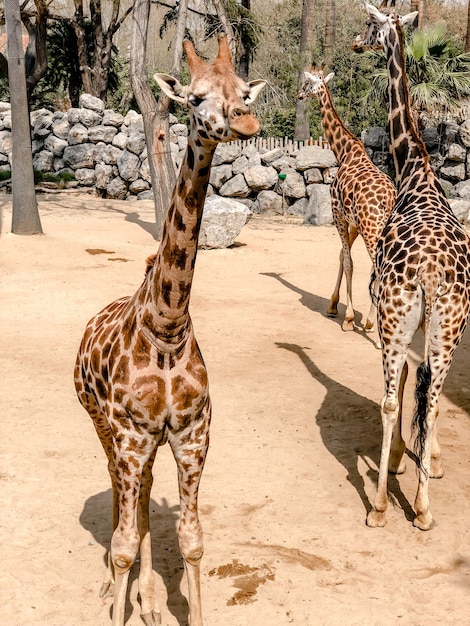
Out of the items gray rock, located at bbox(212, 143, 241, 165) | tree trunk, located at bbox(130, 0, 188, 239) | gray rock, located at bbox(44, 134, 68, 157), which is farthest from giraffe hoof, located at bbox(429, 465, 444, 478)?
gray rock, located at bbox(44, 134, 68, 157)

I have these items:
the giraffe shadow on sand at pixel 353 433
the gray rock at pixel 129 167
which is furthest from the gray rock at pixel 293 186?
the giraffe shadow on sand at pixel 353 433

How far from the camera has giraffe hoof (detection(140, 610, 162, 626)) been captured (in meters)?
4.05

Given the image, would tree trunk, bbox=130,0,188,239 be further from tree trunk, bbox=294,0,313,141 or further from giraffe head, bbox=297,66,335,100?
tree trunk, bbox=294,0,313,141

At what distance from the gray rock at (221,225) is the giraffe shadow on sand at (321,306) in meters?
2.12

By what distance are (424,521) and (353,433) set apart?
1.60 metres

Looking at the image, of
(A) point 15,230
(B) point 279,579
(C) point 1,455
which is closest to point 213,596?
(B) point 279,579

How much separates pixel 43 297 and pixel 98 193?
36.4 feet

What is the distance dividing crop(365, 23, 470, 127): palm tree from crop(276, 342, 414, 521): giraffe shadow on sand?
11.7 metres

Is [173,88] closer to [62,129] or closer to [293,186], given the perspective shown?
[293,186]

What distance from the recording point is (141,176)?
20688 mm

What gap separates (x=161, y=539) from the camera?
490cm

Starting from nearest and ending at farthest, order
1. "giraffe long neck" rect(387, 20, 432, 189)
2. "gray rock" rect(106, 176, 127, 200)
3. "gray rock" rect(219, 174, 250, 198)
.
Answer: "giraffe long neck" rect(387, 20, 432, 189) → "gray rock" rect(219, 174, 250, 198) → "gray rock" rect(106, 176, 127, 200)

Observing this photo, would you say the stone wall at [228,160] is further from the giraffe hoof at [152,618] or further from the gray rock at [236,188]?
the giraffe hoof at [152,618]

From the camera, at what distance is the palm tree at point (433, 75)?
1752 cm
